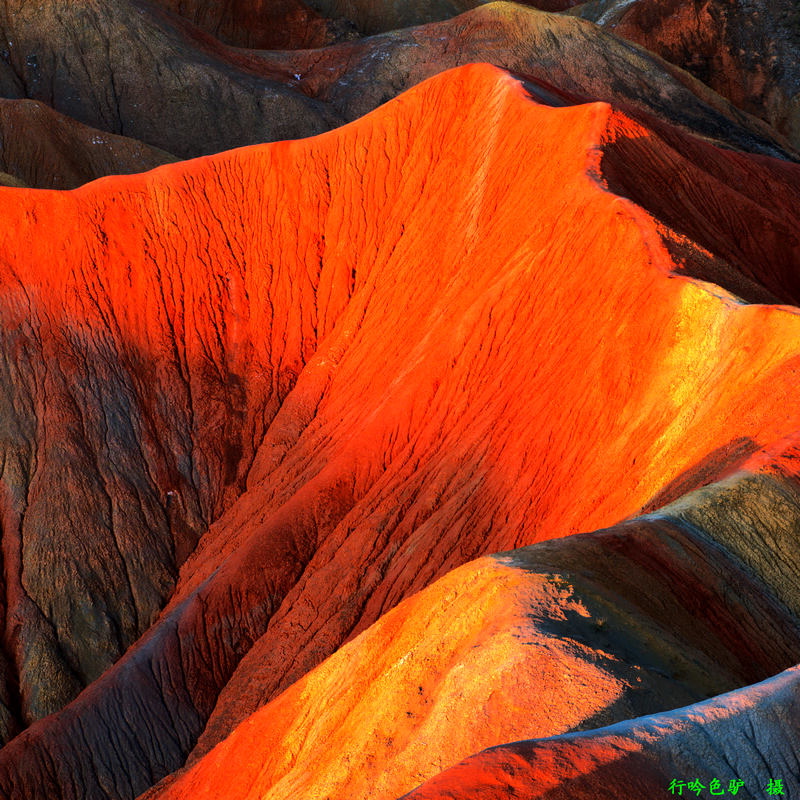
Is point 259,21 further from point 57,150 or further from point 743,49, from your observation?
point 743,49

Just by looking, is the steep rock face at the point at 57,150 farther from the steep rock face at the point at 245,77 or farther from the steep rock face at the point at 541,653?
the steep rock face at the point at 541,653

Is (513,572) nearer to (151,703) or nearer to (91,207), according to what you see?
(151,703)

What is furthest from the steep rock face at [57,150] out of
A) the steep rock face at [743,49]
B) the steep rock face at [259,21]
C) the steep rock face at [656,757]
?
the steep rock face at [656,757]

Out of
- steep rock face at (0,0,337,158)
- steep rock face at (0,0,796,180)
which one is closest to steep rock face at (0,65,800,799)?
steep rock face at (0,0,337,158)

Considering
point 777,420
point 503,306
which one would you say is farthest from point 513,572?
point 503,306

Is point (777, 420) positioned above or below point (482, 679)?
above

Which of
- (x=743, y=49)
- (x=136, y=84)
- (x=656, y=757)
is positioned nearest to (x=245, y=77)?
(x=136, y=84)

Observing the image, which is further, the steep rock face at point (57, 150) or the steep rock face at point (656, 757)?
the steep rock face at point (57, 150)
